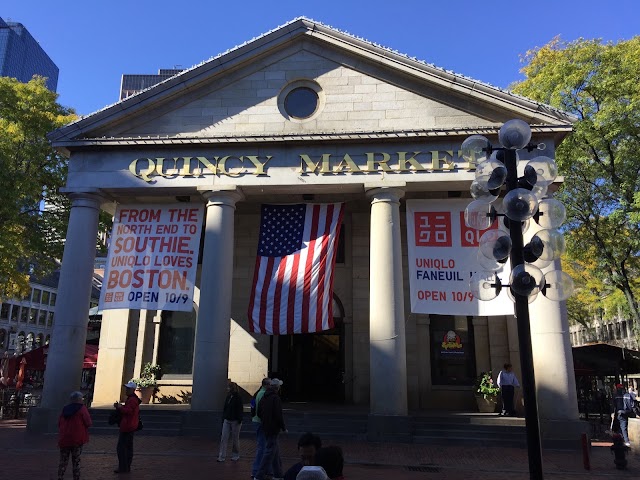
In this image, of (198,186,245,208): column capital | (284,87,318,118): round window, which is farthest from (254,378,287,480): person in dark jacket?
(284,87,318,118): round window

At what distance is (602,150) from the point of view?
21.5 meters

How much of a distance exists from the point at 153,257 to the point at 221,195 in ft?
9.54

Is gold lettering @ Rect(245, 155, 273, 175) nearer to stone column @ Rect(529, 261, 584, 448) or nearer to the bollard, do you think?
stone column @ Rect(529, 261, 584, 448)

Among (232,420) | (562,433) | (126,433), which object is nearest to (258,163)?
(232,420)

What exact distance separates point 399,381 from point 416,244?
4128 millimetres

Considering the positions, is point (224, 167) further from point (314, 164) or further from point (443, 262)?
point (443, 262)

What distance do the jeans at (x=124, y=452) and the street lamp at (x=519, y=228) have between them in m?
6.98

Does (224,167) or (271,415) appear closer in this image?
(271,415)

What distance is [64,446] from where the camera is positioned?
26.2ft

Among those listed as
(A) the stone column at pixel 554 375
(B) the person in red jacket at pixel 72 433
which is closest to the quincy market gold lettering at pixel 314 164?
(A) the stone column at pixel 554 375

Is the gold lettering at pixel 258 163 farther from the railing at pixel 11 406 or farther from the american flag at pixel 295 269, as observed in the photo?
the railing at pixel 11 406

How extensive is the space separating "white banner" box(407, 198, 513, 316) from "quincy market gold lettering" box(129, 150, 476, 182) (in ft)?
4.05

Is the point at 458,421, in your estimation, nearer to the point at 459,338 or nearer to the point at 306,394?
the point at 459,338

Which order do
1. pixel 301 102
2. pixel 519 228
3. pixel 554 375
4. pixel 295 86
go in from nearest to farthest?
1. pixel 519 228
2. pixel 554 375
3. pixel 301 102
4. pixel 295 86
